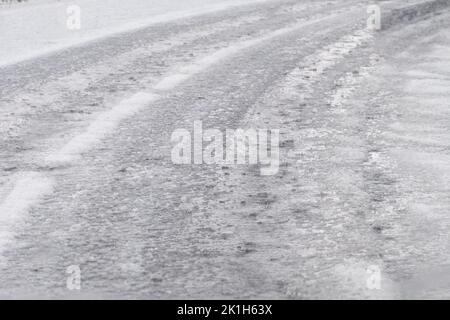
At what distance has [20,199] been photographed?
5094 millimetres

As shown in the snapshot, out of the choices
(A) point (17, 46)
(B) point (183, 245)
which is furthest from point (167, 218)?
(A) point (17, 46)

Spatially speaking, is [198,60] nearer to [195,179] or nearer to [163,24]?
[163,24]

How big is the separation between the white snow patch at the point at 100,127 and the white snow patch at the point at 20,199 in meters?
0.37

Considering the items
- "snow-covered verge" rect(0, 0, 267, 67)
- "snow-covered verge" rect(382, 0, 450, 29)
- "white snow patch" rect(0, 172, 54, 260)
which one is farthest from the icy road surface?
"snow-covered verge" rect(382, 0, 450, 29)

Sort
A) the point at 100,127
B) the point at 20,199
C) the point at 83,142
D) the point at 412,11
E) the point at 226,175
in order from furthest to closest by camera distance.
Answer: the point at 412,11, the point at 100,127, the point at 83,142, the point at 226,175, the point at 20,199

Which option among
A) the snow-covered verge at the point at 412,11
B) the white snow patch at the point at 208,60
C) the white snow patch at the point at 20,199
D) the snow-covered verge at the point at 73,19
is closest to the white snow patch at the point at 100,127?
the white snow patch at the point at 20,199

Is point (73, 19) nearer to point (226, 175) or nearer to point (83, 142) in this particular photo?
point (83, 142)

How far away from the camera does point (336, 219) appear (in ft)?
15.8

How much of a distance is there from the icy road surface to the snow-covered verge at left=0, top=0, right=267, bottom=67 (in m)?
0.46

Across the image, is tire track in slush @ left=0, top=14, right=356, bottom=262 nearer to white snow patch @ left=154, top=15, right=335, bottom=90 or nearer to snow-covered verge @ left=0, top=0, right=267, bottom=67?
white snow patch @ left=154, top=15, right=335, bottom=90

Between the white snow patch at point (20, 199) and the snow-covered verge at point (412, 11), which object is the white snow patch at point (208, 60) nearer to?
the snow-covered verge at point (412, 11)

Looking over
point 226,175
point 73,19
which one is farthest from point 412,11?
point 226,175

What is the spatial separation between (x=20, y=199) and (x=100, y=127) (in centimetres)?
163
